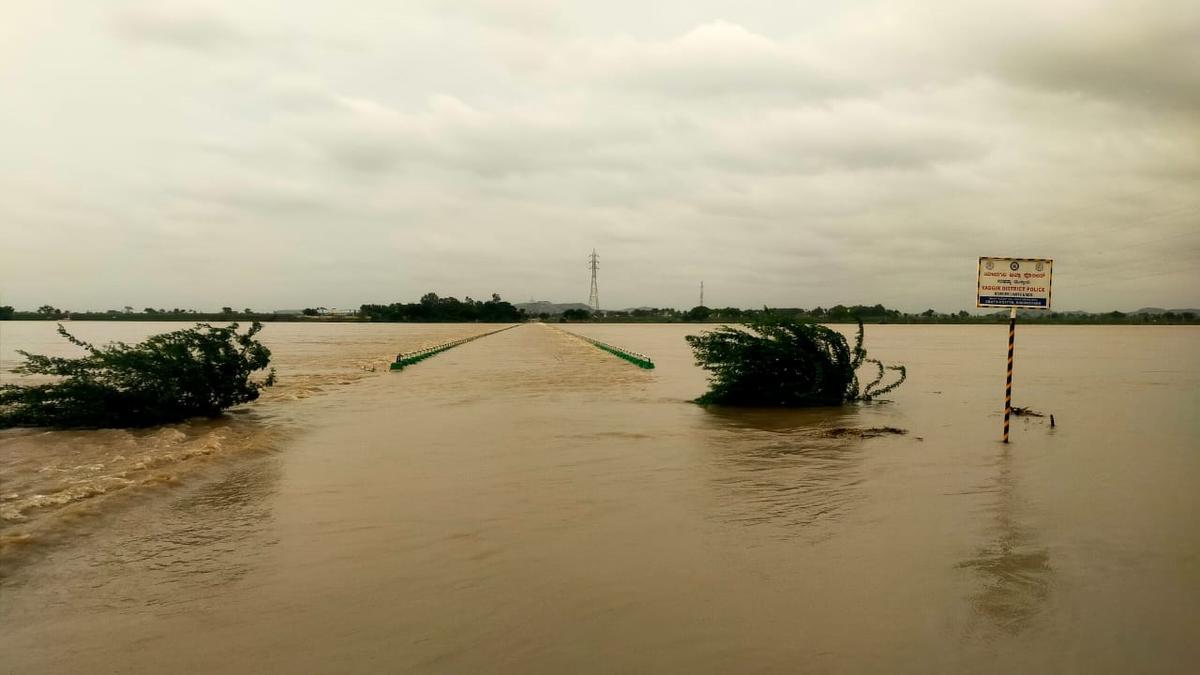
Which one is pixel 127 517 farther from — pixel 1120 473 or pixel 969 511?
pixel 1120 473

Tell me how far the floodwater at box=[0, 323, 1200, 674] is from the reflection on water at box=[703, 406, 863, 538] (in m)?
0.08

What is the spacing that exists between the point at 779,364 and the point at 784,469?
869 centimetres

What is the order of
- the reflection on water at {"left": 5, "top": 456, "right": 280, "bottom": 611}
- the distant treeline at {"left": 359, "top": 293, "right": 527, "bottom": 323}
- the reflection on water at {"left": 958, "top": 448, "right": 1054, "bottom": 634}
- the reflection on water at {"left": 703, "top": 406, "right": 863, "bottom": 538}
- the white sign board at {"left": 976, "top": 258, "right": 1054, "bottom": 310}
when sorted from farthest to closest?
the distant treeline at {"left": 359, "top": 293, "right": 527, "bottom": 323} < the white sign board at {"left": 976, "top": 258, "right": 1054, "bottom": 310} < the reflection on water at {"left": 703, "top": 406, "right": 863, "bottom": 538} < the reflection on water at {"left": 5, "top": 456, "right": 280, "bottom": 611} < the reflection on water at {"left": 958, "top": 448, "right": 1054, "bottom": 634}

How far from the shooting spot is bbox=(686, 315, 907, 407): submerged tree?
63.1 feet

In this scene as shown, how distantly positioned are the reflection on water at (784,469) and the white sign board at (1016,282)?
355cm

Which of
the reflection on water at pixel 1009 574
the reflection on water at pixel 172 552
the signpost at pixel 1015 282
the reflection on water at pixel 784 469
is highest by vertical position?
the signpost at pixel 1015 282

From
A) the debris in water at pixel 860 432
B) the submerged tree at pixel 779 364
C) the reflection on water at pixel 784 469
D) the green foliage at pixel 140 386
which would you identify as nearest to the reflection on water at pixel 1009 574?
the reflection on water at pixel 784 469

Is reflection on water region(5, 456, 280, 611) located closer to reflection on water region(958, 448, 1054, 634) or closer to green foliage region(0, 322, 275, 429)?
reflection on water region(958, 448, 1054, 634)

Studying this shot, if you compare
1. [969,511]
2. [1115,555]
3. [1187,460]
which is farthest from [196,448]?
[1187,460]

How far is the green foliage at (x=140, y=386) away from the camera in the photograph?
14.5 meters

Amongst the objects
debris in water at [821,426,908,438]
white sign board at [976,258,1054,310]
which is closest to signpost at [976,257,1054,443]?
white sign board at [976,258,1054,310]

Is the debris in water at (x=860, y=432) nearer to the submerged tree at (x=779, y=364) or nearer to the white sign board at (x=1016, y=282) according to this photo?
the white sign board at (x=1016, y=282)

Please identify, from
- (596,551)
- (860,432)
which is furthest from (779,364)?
(596,551)

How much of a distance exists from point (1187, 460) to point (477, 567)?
477 inches
